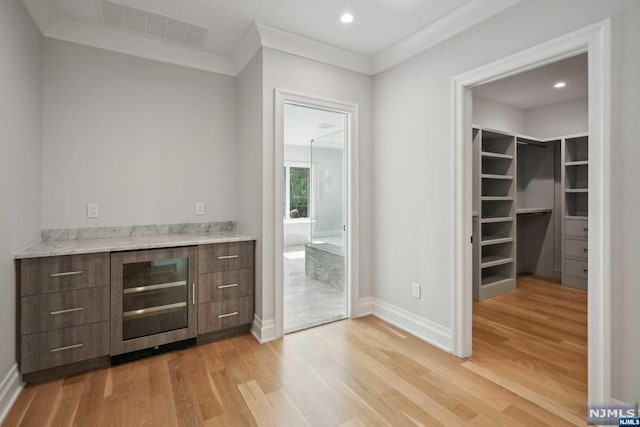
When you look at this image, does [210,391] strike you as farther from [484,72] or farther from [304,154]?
[304,154]

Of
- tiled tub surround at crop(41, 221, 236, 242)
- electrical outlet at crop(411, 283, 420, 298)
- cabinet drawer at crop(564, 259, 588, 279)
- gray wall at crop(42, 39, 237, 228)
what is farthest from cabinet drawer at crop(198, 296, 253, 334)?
cabinet drawer at crop(564, 259, 588, 279)

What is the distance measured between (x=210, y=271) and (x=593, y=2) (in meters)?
3.12

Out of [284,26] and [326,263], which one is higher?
[284,26]

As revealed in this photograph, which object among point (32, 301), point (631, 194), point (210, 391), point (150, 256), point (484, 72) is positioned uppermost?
point (484, 72)

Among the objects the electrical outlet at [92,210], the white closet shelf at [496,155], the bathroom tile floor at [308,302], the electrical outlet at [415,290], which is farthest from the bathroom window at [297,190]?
the electrical outlet at [92,210]

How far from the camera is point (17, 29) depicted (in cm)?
203

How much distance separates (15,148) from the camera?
202cm

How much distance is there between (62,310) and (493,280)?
4.52 m

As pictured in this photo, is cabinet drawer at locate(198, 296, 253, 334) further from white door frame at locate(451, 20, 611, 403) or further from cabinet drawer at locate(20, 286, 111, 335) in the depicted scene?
white door frame at locate(451, 20, 611, 403)

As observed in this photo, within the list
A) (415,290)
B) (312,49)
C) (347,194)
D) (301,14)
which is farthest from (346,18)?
(415,290)

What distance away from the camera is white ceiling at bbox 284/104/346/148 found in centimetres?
394

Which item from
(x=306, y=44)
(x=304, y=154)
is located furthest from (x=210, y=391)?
(x=304, y=154)

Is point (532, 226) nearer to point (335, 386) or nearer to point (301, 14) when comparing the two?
point (335, 386)

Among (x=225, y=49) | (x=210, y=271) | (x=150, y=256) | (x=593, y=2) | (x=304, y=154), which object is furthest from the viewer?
(x=304, y=154)
